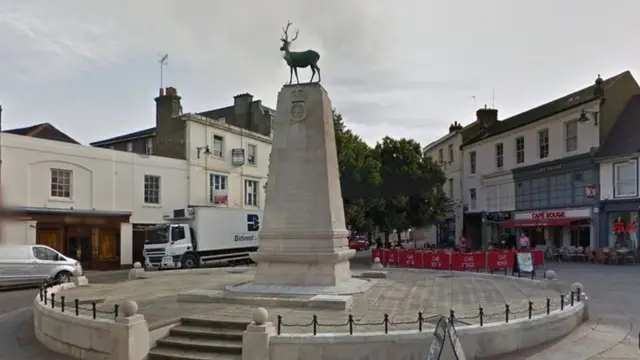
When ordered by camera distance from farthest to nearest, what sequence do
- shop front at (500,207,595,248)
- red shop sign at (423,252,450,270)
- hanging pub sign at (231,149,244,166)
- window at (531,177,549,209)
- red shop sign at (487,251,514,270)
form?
hanging pub sign at (231,149,244,166), window at (531,177,549,209), shop front at (500,207,595,248), red shop sign at (423,252,450,270), red shop sign at (487,251,514,270)

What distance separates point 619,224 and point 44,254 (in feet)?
96.9

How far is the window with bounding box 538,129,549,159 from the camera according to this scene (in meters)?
35.4

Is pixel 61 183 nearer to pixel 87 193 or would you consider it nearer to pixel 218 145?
pixel 87 193

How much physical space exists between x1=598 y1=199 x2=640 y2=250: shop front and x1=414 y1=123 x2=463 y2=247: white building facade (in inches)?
624

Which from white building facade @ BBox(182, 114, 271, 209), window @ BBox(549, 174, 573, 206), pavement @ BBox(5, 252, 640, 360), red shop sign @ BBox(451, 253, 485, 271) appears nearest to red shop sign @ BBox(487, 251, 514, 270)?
red shop sign @ BBox(451, 253, 485, 271)

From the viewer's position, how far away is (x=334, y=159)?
14.5 meters

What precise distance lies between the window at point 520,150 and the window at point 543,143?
1990 mm

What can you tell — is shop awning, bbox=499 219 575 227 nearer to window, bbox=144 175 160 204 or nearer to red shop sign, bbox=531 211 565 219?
red shop sign, bbox=531 211 565 219

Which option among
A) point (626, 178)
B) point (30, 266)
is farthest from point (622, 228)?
point (30, 266)

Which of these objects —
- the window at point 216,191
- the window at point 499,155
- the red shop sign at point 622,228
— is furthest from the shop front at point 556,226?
the window at point 216,191

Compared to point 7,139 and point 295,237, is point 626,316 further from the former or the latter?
point 7,139

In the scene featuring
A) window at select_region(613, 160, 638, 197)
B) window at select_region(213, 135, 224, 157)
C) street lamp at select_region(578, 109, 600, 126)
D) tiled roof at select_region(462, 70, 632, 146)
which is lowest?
window at select_region(613, 160, 638, 197)

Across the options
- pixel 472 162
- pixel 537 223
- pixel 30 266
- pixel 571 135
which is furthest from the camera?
pixel 472 162

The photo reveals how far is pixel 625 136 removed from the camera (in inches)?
1180
